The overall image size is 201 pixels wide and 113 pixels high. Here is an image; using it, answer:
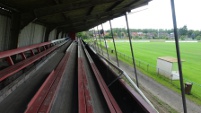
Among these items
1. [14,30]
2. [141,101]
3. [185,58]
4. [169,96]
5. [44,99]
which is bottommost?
[185,58]

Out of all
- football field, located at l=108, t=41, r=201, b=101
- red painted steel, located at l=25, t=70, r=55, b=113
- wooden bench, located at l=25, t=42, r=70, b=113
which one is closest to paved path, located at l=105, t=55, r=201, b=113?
football field, located at l=108, t=41, r=201, b=101

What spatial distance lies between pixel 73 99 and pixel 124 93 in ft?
3.28

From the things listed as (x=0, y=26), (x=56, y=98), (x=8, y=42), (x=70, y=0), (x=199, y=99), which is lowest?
(x=199, y=99)

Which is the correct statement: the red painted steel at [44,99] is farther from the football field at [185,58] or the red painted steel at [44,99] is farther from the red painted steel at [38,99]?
the football field at [185,58]

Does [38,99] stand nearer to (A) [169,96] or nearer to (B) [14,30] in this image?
(B) [14,30]

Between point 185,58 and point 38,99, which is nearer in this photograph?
point 38,99

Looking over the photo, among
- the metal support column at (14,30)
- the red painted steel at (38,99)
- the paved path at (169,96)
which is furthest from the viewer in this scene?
the paved path at (169,96)

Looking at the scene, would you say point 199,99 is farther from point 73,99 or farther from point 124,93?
point 73,99

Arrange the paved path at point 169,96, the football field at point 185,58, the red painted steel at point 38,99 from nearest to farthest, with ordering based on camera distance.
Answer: the red painted steel at point 38,99 → the paved path at point 169,96 → the football field at point 185,58

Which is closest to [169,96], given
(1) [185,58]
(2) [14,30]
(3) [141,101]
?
(2) [14,30]

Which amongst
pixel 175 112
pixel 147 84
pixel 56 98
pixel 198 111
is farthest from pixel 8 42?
pixel 147 84

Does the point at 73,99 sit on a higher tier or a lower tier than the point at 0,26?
lower

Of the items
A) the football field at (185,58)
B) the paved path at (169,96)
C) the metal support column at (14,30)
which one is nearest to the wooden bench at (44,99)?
the metal support column at (14,30)

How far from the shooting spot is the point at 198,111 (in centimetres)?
798
